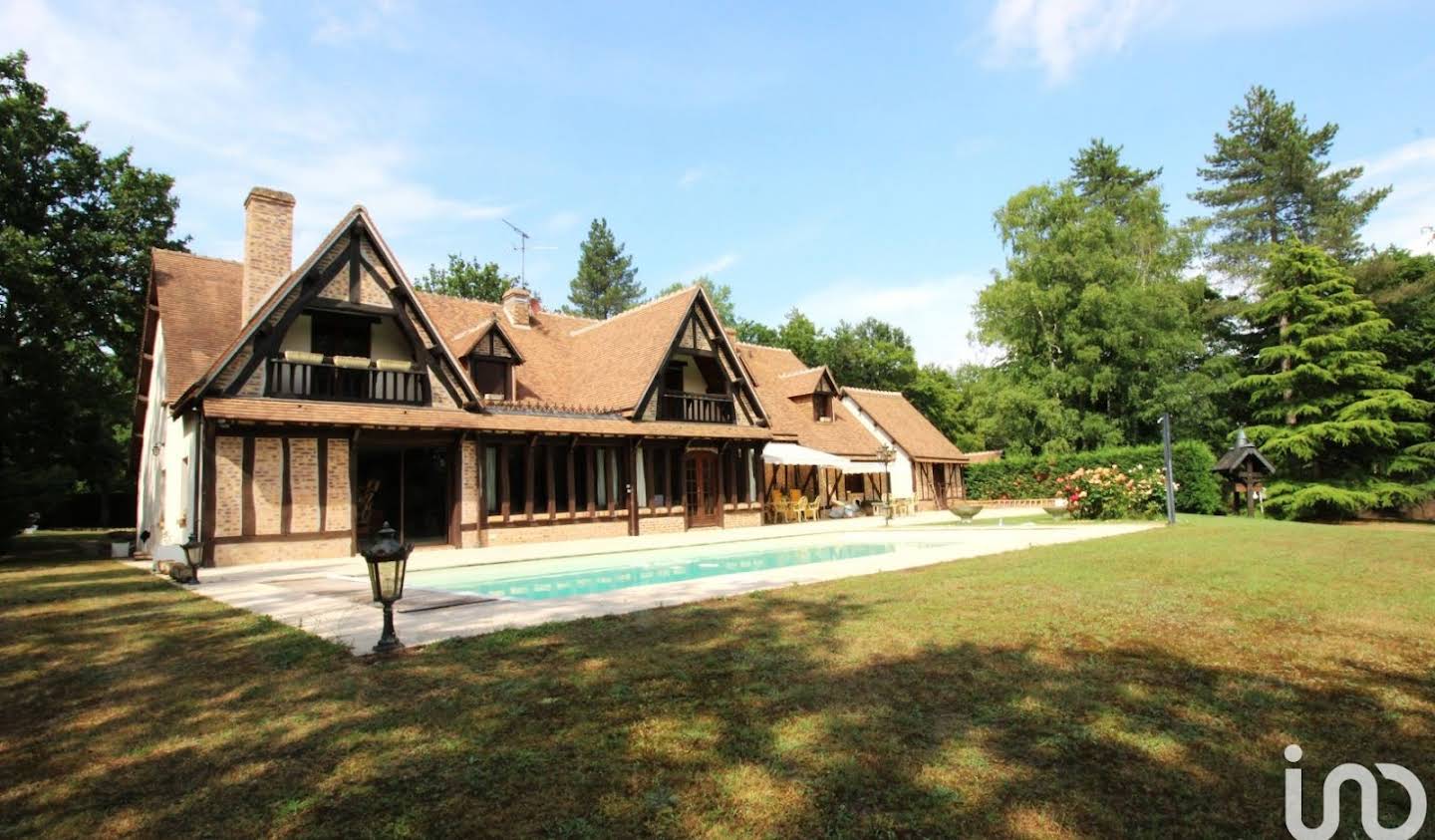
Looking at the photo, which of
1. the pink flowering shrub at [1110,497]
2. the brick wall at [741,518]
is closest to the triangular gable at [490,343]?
the brick wall at [741,518]

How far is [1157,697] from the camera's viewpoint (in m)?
4.35

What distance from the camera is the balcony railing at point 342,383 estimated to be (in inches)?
639

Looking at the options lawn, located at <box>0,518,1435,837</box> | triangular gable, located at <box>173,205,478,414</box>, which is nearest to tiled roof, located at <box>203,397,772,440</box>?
triangular gable, located at <box>173,205,478,414</box>

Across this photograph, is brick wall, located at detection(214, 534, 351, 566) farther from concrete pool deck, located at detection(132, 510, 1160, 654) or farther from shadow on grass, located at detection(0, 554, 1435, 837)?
shadow on grass, located at detection(0, 554, 1435, 837)

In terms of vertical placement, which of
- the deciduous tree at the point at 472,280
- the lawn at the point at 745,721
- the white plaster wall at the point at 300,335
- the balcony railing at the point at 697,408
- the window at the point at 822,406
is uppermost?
the deciduous tree at the point at 472,280

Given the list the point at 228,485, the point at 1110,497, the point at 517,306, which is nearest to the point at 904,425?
the point at 1110,497

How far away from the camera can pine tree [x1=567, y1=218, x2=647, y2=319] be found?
64562 mm

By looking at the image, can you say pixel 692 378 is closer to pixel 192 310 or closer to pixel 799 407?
pixel 799 407

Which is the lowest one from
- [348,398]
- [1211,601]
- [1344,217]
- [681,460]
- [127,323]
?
[1211,601]

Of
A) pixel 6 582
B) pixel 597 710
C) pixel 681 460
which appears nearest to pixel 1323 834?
pixel 597 710

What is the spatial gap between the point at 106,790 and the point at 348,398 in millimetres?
14809

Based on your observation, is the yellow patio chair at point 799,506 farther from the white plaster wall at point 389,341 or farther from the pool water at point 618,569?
the white plaster wall at point 389,341

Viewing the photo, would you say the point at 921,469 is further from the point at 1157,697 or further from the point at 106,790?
the point at 106,790

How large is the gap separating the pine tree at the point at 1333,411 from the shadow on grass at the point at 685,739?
91.8 ft
